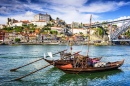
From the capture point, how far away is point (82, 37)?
8062cm

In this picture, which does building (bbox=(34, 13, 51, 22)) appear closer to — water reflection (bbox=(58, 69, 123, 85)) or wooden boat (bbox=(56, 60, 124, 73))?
wooden boat (bbox=(56, 60, 124, 73))

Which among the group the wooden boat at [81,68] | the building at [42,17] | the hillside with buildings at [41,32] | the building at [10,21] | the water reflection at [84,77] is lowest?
the water reflection at [84,77]

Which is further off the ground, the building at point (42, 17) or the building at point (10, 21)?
the building at point (42, 17)

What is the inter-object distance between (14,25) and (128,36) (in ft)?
143

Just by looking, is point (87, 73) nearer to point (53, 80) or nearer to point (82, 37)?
point (53, 80)

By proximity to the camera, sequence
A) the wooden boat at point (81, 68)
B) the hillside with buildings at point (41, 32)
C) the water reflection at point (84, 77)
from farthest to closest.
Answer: the hillside with buildings at point (41, 32) < the wooden boat at point (81, 68) < the water reflection at point (84, 77)

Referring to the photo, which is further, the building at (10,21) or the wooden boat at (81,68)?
the building at (10,21)

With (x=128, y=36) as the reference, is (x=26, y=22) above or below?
above

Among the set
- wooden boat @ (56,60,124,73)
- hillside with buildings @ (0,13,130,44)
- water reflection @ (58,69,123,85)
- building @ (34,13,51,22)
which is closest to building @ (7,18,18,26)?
hillside with buildings @ (0,13,130,44)

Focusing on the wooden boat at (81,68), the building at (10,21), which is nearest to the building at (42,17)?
the building at (10,21)

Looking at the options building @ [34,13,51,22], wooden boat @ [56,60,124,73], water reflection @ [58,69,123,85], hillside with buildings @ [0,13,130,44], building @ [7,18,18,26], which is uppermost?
building @ [34,13,51,22]

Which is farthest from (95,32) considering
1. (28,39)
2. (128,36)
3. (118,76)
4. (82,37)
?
(118,76)

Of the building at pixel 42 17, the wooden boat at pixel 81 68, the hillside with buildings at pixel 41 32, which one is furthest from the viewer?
the building at pixel 42 17

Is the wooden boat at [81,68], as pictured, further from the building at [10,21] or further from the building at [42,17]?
the building at [10,21]
